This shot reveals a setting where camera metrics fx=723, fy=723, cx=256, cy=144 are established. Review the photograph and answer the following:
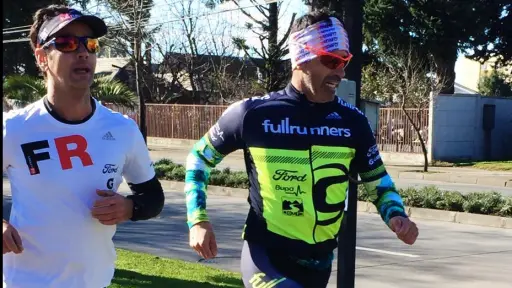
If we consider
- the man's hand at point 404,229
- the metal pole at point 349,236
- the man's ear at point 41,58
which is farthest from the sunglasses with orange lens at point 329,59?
the metal pole at point 349,236

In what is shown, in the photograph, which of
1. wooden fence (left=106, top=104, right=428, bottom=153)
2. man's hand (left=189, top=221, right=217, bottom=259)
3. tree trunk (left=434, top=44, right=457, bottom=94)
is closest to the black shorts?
man's hand (left=189, top=221, right=217, bottom=259)

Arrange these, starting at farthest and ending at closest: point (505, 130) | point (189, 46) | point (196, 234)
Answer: point (189, 46), point (505, 130), point (196, 234)

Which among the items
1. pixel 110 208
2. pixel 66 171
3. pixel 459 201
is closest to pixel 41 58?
pixel 66 171

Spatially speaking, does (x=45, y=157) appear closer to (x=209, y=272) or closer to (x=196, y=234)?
(x=196, y=234)

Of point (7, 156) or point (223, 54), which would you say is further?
point (223, 54)

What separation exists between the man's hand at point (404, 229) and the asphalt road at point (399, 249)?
180 inches

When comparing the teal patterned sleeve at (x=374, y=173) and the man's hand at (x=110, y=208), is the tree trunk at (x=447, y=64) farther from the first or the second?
the man's hand at (x=110, y=208)

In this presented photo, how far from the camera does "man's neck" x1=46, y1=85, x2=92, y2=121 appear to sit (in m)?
2.97

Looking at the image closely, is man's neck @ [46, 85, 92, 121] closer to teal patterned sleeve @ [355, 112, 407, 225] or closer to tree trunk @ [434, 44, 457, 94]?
teal patterned sleeve @ [355, 112, 407, 225]

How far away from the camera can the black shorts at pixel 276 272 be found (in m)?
3.38

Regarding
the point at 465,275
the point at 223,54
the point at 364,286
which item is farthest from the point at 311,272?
the point at 223,54

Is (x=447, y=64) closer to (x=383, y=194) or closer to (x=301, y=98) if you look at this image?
(x=383, y=194)

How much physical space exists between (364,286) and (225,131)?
4.72 metres

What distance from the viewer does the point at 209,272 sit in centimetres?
798
